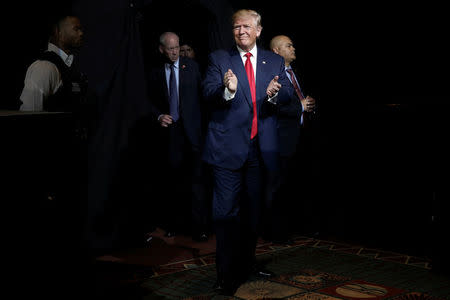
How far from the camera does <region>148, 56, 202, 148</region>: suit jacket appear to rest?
486cm

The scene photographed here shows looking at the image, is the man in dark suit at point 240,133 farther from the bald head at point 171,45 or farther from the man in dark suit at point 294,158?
the bald head at point 171,45

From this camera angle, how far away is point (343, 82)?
6.89m

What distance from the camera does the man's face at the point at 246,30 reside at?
3.16m

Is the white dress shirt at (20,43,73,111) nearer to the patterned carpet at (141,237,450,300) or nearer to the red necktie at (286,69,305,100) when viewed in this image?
the patterned carpet at (141,237,450,300)

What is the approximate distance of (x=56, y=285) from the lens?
6.26 feet

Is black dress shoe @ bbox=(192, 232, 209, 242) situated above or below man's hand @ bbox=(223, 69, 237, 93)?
below

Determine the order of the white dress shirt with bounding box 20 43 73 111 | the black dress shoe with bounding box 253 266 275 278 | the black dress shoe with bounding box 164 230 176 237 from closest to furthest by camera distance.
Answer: the white dress shirt with bounding box 20 43 73 111
the black dress shoe with bounding box 253 266 275 278
the black dress shoe with bounding box 164 230 176 237

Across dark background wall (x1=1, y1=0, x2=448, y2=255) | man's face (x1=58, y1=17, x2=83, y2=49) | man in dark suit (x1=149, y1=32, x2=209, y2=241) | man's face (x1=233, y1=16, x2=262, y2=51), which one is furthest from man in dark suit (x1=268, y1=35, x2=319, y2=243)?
man's face (x1=58, y1=17, x2=83, y2=49)

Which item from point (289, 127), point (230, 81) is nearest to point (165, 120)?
point (289, 127)

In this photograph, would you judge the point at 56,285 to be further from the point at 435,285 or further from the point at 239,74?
the point at 435,285

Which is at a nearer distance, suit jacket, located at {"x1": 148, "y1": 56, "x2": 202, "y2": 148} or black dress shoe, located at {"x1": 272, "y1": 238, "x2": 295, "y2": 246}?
black dress shoe, located at {"x1": 272, "y1": 238, "x2": 295, "y2": 246}

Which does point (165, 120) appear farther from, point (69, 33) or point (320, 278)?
point (320, 278)

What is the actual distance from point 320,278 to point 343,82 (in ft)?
13.2

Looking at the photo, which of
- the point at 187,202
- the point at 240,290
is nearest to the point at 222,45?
the point at 187,202
